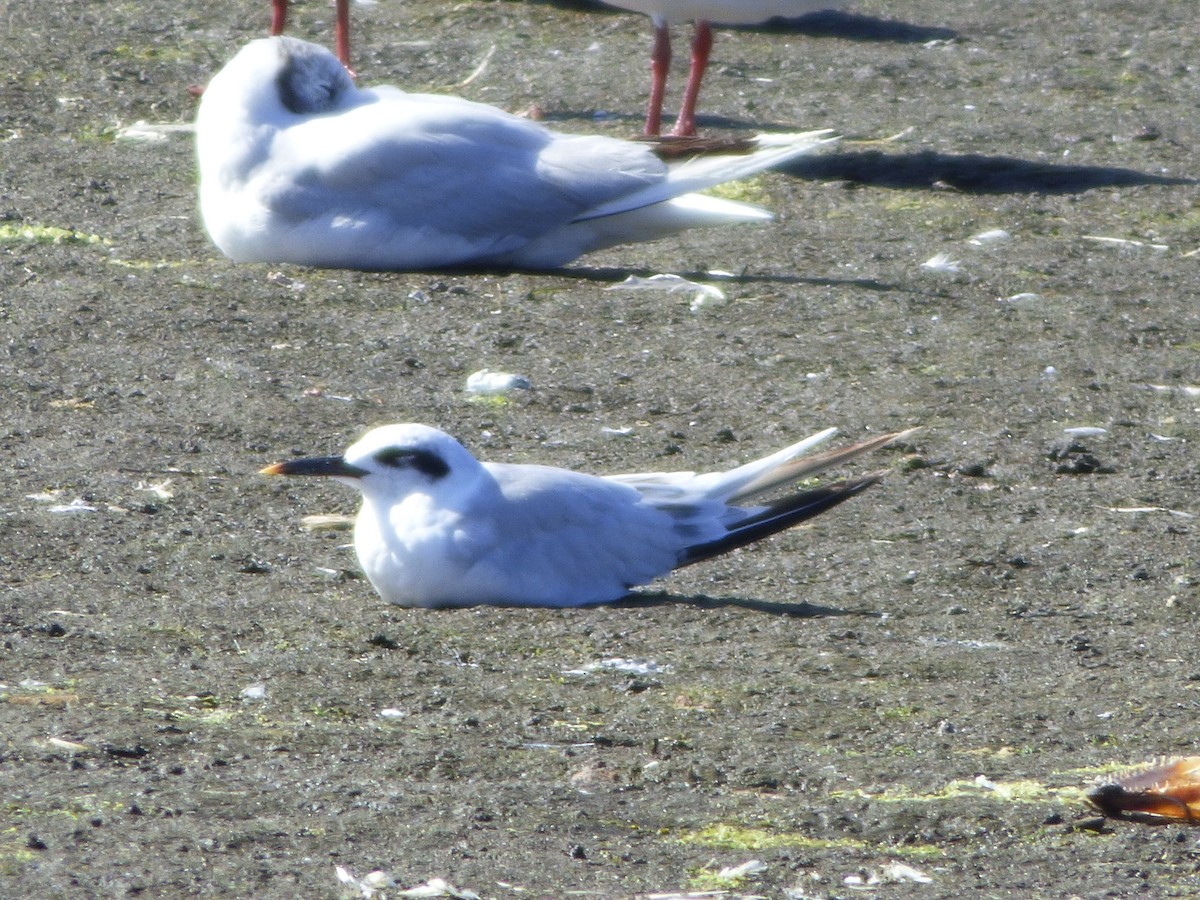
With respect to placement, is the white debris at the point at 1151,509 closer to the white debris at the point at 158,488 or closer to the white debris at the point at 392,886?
the white debris at the point at 158,488

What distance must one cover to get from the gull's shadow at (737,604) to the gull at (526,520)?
0.05 m

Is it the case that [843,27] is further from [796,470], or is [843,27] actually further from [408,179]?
[796,470]


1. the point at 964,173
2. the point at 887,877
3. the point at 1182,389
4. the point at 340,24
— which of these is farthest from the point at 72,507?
the point at 340,24

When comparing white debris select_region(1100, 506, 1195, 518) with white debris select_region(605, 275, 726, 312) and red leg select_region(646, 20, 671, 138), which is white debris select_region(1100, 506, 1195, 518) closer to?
white debris select_region(605, 275, 726, 312)

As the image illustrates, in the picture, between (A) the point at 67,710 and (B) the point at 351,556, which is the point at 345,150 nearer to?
(B) the point at 351,556

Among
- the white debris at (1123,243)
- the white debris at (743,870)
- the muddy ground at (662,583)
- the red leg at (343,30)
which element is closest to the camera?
the white debris at (743,870)

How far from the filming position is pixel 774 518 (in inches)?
159

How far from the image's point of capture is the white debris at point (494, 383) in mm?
5379

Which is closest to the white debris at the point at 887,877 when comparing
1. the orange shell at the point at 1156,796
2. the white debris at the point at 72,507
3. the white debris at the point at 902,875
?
the white debris at the point at 902,875

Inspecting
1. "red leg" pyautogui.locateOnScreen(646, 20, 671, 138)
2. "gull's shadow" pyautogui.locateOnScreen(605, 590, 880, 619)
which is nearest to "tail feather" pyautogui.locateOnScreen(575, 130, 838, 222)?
"red leg" pyautogui.locateOnScreen(646, 20, 671, 138)

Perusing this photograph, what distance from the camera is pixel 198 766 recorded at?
9.71 ft

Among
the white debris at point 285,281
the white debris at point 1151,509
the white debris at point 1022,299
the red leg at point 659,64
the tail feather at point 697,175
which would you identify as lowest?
the white debris at point 1151,509

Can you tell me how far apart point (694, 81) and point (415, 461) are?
4538 mm

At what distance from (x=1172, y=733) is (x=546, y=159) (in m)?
3.70
